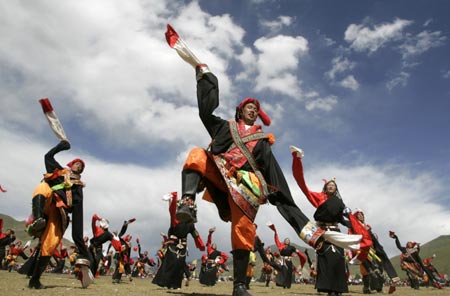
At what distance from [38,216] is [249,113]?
15.1 feet

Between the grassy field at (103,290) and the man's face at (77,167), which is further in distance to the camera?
the man's face at (77,167)

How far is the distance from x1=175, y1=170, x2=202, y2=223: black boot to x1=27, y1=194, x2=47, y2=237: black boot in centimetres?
401

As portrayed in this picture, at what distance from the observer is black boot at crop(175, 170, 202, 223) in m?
3.97

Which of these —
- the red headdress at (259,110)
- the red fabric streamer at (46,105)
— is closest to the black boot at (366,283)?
the red headdress at (259,110)

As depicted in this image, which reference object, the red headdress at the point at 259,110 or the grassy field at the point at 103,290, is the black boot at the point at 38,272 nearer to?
the grassy field at the point at 103,290

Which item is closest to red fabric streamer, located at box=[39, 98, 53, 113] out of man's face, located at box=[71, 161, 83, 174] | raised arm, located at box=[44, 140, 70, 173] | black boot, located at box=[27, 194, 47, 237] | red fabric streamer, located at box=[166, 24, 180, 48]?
raised arm, located at box=[44, 140, 70, 173]

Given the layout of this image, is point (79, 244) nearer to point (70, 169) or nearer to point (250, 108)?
point (70, 169)

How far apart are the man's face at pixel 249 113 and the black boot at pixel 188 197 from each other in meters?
1.31

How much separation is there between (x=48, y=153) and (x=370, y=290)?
12.3 m

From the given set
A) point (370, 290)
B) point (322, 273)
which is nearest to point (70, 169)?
point (322, 273)

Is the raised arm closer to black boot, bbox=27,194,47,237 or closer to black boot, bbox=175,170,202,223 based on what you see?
black boot, bbox=27,194,47,237

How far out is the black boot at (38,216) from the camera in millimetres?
6977

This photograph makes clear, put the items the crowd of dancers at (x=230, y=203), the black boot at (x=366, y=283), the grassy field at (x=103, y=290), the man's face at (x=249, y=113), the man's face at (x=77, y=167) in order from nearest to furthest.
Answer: the crowd of dancers at (x=230, y=203) < the man's face at (x=249, y=113) < the grassy field at (x=103, y=290) < the man's face at (x=77, y=167) < the black boot at (x=366, y=283)

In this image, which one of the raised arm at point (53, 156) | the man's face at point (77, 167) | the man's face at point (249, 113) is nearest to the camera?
the man's face at point (249, 113)
